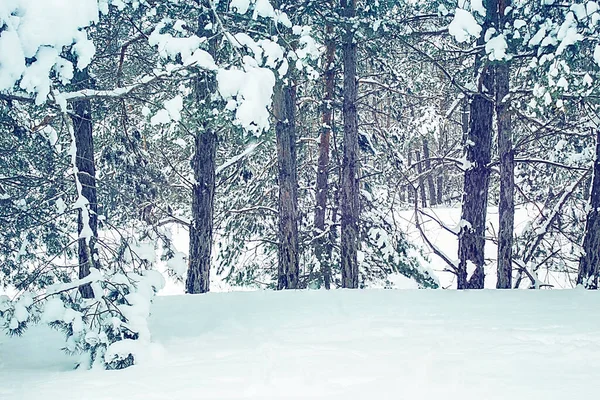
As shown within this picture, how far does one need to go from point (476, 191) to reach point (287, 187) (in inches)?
119

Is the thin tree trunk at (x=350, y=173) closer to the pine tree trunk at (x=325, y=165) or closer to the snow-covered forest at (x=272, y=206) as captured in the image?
the snow-covered forest at (x=272, y=206)

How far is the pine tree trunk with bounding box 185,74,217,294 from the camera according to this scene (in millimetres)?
9180

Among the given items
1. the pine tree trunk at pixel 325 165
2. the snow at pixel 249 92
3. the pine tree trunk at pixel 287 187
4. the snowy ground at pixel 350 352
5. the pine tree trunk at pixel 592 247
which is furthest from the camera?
the pine tree trunk at pixel 325 165

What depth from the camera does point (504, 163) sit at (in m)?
8.15

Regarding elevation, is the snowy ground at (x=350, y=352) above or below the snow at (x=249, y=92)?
below

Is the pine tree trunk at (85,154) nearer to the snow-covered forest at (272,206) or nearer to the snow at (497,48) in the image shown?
the snow-covered forest at (272,206)

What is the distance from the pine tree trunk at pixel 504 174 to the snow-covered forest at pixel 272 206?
0.03 meters

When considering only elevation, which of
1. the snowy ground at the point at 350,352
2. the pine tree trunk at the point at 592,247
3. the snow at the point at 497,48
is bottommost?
the snowy ground at the point at 350,352

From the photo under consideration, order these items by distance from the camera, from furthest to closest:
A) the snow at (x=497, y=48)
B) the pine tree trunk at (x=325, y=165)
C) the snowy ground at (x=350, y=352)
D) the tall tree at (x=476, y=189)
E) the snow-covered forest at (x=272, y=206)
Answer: the pine tree trunk at (x=325, y=165)
the tall tree at (x=476, y=189)
the snow at (x=497, y=48)
the snow-covered forest at (x=272, y=206)
the snowy ground at (x=350, y=352)

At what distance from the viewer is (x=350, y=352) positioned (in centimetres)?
456

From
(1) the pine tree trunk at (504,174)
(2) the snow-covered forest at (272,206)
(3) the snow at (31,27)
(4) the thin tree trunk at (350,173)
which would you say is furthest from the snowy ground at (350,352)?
(4) the thin tree trunk at (350,173)

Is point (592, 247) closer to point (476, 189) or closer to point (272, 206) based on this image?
point (476, 189)

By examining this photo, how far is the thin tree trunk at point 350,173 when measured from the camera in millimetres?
9250

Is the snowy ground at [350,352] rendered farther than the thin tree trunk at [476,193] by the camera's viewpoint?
No
